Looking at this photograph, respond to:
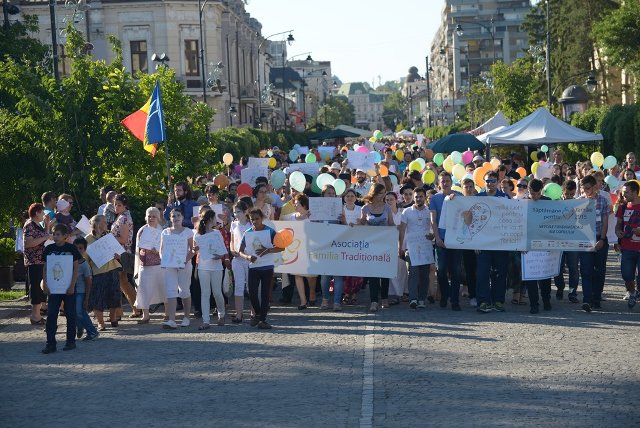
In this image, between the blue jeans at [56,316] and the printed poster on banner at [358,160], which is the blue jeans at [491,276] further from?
the printed poster on banner at [358,160]

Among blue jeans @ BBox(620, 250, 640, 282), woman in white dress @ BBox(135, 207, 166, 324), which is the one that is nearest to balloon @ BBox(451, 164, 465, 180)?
blue jeans @ BBox(620, 250, 640, 282)

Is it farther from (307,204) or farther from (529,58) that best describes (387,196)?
(529,58)

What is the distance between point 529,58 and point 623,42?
35.6 metres

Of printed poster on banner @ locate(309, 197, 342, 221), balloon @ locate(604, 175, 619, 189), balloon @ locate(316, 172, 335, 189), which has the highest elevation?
balloon @ locate(316, 172, 335, 189)

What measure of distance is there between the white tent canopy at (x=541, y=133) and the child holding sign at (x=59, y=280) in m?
17.9

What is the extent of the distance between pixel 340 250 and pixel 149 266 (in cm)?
278

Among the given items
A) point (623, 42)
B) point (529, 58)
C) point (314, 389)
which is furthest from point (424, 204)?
point (529, 58)

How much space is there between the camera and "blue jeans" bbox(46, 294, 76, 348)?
42.7 feet

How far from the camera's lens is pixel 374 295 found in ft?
51.2

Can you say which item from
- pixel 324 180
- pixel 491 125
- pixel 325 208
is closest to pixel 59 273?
pixel 325 208

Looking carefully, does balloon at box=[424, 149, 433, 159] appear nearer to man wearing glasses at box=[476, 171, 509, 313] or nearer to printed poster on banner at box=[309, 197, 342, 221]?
printed poster on banner at box=[309, 197, 342, 221]

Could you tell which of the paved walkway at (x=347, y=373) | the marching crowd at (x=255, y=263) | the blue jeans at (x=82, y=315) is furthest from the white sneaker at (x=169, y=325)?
the blue jeans at (x=82, y=315)

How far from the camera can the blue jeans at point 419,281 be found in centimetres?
1557

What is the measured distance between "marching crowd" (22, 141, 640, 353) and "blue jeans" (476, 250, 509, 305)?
0.6 inches
